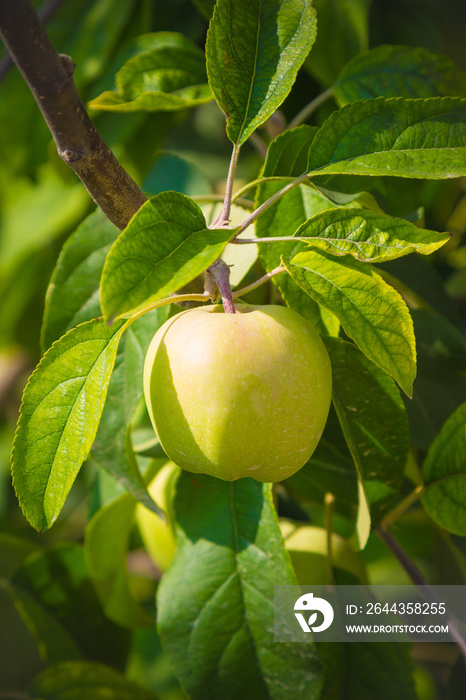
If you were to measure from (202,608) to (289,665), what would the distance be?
0.35ft

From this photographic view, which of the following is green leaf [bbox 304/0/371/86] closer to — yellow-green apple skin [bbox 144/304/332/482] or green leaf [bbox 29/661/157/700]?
yellow-green apple skin [bbox 144/304/332/482]

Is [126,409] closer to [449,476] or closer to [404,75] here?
[449,476]

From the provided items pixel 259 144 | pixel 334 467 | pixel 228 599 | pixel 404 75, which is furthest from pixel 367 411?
pixel 259 144

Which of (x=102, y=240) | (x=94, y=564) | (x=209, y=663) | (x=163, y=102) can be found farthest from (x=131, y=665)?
(x=163, y=102)

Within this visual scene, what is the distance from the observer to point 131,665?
4.41ft

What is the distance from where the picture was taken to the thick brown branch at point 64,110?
1.22 ft

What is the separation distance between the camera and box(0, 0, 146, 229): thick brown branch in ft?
1.22

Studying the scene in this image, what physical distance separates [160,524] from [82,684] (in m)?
0.23

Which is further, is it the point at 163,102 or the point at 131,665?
the point at 131,665

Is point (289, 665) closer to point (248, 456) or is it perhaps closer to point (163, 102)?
point (248, 456)

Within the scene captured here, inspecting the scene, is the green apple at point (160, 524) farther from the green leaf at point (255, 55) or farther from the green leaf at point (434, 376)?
the green leaf at point (255, 55)

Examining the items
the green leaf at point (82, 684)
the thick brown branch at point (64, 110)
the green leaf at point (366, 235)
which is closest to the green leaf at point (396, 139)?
the green leaf at point (366, 235)

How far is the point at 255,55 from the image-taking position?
1.52ft

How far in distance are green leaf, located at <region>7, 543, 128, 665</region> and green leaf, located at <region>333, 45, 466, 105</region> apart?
767 millimetres
